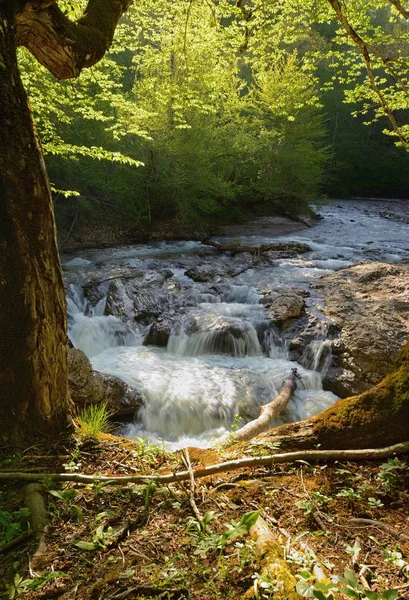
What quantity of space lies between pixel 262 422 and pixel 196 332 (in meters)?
4.30

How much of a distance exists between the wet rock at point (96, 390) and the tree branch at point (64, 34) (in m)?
3.78

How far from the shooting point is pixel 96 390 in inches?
215

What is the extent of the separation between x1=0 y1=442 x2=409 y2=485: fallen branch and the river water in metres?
1.54

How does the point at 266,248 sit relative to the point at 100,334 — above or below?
above

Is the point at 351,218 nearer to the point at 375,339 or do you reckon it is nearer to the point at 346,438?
the point at 375,339

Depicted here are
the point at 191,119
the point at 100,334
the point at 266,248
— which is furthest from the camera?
the point at 191,119

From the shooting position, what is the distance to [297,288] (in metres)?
10.5

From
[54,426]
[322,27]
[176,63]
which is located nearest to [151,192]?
[176,63]

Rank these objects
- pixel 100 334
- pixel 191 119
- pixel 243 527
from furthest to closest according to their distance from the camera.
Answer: pixel 191 119, pixel 100 334, pixel 243 527

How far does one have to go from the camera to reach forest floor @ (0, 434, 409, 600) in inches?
61.5

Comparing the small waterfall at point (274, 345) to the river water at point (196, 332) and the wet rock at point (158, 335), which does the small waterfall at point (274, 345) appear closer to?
the river water at point (196, 332)

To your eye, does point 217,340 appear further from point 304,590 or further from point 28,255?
point 304,590

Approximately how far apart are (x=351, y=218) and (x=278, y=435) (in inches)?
891

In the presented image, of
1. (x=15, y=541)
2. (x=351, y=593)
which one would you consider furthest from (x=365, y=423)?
(x=15, y=541)
